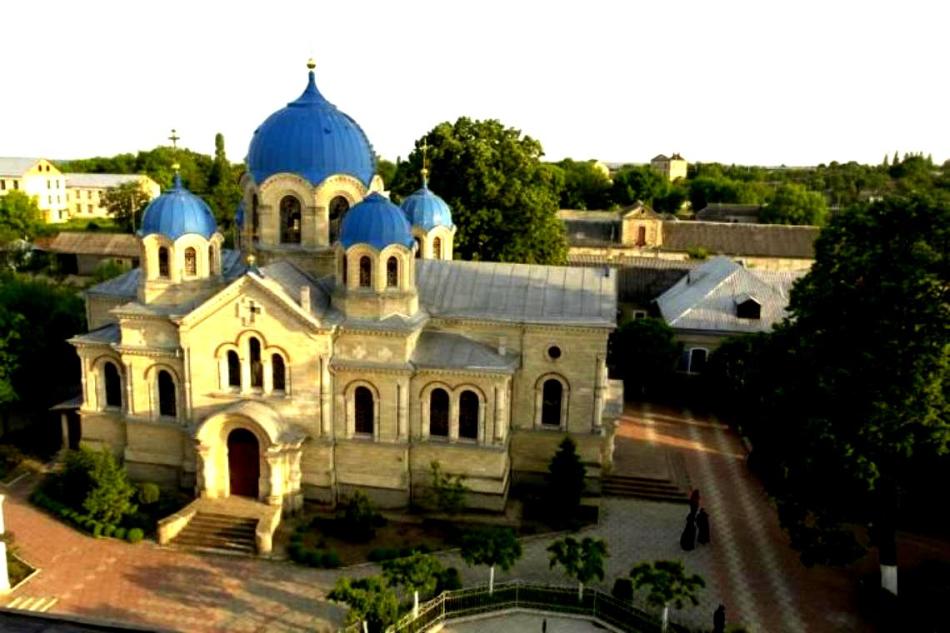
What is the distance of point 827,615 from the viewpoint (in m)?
23.9

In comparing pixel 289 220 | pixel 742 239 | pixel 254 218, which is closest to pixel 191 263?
pixel 254 218

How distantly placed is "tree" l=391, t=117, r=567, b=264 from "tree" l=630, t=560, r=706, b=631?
28609mm

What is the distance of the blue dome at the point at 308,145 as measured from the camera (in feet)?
104

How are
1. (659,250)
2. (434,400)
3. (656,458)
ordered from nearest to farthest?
(434,400) < (656,458) < (659,250)

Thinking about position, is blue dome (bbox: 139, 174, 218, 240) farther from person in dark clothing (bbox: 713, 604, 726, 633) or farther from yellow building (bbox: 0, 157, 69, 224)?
yellow building (bbox: 0, 157, 69, 224)

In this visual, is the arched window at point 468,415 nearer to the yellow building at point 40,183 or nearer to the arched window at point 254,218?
the arched window at point 254,218

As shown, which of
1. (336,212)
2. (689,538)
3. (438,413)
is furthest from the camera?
(336,212)

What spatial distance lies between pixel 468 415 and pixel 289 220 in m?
11.2

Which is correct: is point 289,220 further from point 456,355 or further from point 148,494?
point 148,494

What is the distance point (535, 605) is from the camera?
23.9 meters

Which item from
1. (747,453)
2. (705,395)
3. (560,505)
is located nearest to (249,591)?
(560,505)

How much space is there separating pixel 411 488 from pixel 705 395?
20.5 meters

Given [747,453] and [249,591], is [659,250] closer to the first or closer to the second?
[747,453]

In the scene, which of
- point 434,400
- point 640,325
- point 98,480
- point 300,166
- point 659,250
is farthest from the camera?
point 659,250
